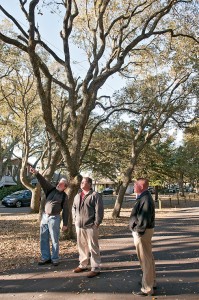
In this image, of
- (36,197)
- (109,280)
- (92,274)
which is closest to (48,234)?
(92,274)

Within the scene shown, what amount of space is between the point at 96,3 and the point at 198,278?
1168 centimetres

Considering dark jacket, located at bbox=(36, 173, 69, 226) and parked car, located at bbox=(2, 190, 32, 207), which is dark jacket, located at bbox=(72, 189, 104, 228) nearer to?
dark jacket, located at bbox=(36, 173, 69, 226)

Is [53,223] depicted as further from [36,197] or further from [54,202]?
[36,197]

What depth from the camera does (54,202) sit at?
834cm

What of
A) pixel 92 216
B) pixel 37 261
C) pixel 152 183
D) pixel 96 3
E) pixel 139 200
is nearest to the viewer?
pixel 139 200

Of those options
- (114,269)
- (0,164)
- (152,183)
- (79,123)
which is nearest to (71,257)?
(114,269)

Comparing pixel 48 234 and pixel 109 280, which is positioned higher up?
pixel 48 234

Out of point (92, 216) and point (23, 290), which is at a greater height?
point (92, 216)

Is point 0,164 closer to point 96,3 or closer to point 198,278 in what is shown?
point 96,3

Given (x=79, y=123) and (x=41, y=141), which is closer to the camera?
(x=79, y=123)

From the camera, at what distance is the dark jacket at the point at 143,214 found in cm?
594

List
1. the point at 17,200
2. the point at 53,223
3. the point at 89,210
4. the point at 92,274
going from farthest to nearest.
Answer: the point at 17,200 → the point at 53,223 → the point at 89,210 → the point at 92,274

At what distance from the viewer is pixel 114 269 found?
7.62m

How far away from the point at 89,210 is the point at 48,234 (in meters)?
1.57
